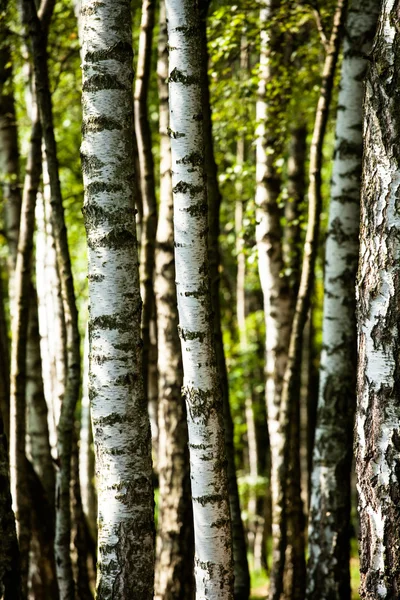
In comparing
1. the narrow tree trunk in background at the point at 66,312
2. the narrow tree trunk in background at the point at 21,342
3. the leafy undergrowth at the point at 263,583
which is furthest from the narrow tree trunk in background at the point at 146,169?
the leafy undergrowth at the point at 263,583

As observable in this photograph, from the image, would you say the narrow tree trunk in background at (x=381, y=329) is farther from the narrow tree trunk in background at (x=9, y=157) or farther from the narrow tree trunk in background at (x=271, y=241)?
the narrow tree trunk in background at (x=9, y=157)

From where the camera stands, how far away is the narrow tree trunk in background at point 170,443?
20.0 ft

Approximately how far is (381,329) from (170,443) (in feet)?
10.3

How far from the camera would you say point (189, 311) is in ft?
13.0

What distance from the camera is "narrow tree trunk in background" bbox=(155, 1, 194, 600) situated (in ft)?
20.0

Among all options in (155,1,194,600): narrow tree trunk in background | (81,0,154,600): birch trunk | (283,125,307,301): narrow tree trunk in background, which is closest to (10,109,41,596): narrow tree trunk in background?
(155,1,194,600): narrow tree trunk in background

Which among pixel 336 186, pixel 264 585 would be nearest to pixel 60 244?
pixel 336 186

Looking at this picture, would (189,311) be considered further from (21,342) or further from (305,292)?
(21,342)

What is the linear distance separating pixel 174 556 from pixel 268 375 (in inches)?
85.3

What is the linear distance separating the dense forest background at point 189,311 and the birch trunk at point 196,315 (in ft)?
0.04

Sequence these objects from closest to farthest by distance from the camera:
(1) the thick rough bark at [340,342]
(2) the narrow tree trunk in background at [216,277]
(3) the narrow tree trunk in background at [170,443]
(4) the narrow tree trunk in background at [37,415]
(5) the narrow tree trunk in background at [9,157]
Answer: (2) the narrow tree trunk in background at [216,277], (1) the thick rough bark at [340,342], (3) the narrow tree trunk in background at [170,443], (4) the narrow tree trunk in background at [37,415], (5) the narrow tree trunk in background at [9,157]

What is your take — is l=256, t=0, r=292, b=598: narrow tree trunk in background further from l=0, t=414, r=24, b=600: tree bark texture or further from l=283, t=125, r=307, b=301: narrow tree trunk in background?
l=0, t=414, r=24, b=600: tree bark texture

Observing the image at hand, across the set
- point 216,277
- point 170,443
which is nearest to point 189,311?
point 216,277

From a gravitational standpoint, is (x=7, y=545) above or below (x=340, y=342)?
below
